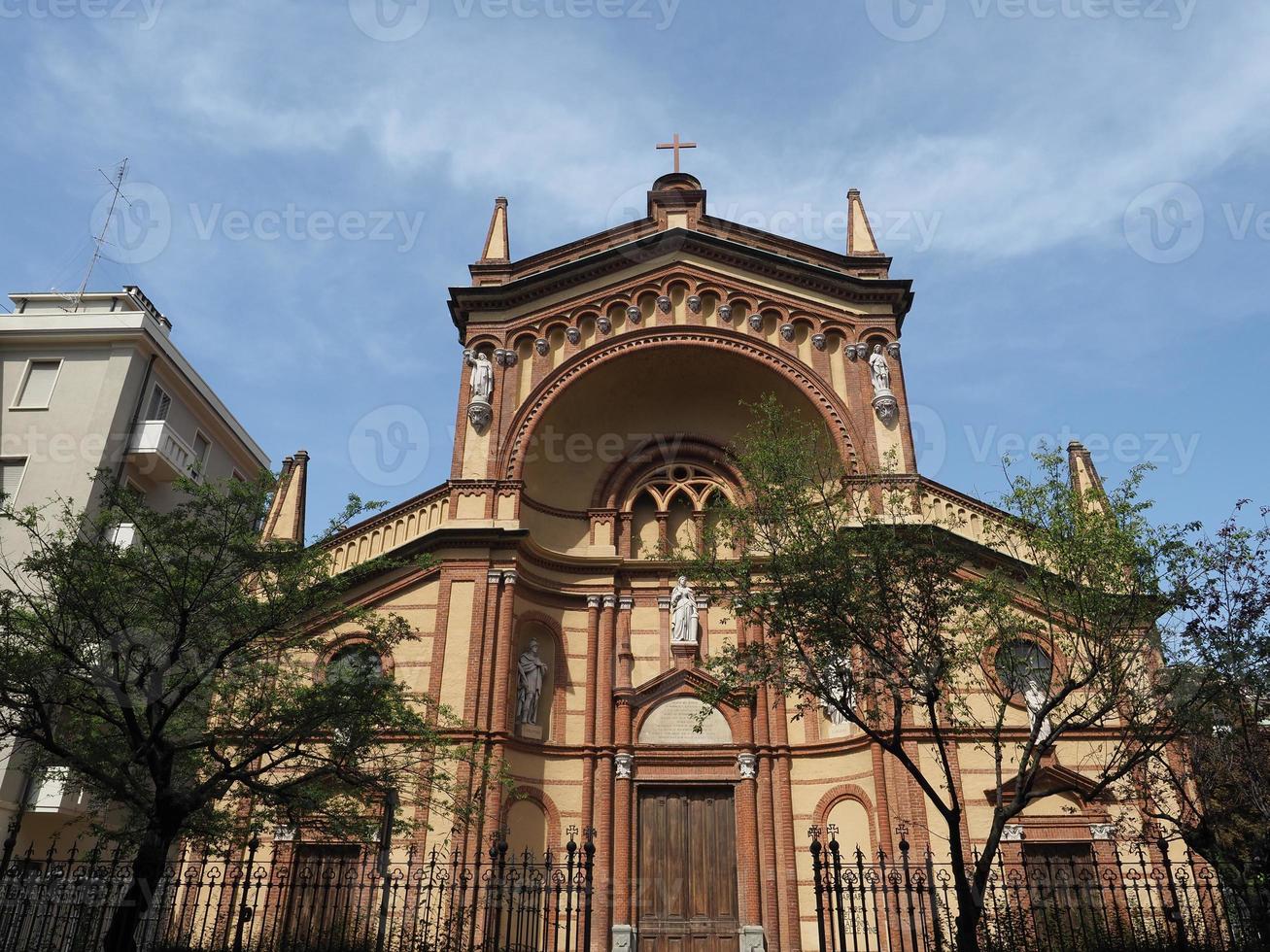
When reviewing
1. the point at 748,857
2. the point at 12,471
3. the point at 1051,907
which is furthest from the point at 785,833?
the point at 12,471

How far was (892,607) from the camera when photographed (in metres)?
13.3

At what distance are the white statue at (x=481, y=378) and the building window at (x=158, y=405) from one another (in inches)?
409

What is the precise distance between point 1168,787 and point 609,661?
1164 cm

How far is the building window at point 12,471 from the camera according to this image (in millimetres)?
24828

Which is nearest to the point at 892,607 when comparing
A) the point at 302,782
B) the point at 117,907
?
the point at 302,782

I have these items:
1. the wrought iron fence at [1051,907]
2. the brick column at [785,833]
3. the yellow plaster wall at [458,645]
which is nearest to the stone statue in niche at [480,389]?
the yellow plaster wall at [458,645]

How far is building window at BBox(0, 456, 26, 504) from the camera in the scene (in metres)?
24.8

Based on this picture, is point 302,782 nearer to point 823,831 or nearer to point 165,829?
point 165,829

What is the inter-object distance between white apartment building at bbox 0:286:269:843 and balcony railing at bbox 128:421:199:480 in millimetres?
32

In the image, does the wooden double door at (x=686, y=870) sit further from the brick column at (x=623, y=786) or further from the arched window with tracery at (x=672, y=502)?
the arched window with tracery at (x=672, y=502)

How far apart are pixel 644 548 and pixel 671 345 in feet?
17.4

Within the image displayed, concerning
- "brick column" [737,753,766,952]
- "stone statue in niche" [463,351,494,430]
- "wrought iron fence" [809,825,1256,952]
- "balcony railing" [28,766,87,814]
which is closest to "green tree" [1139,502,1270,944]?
"wrought iron fence" [809,825,1256,952]

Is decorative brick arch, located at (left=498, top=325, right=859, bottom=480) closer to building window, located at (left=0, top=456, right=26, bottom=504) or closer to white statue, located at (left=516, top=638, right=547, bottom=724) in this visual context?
white statue, located at (left=516, top=638, right=547, bottom=724)

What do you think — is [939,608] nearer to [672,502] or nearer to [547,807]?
[547,807]
